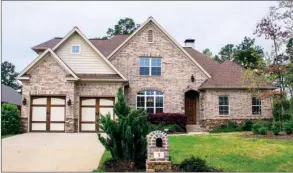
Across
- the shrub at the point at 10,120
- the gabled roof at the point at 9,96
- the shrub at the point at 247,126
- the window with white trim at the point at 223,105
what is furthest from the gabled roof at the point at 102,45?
the gabled roof at the point at 9,96

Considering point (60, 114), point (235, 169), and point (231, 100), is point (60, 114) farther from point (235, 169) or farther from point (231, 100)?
point (235, 169)

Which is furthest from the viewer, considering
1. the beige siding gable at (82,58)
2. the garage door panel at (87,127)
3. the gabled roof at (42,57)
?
the beige siding gable at (82,58)

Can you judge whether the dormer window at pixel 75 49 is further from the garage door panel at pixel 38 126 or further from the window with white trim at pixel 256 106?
the window with white trim at pixel 256 106

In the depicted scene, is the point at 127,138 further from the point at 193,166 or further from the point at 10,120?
the point at 10,120

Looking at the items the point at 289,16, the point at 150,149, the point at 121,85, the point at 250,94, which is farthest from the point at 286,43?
the point at 150,149

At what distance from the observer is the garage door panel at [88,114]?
23.1 meters

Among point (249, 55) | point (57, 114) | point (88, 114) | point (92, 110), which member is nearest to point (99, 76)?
point (92, 110)

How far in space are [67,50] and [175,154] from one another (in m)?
13.5

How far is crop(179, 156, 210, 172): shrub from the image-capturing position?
10.7 meters

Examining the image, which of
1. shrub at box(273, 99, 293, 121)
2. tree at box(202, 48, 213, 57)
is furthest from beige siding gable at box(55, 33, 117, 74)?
tree at box(202, 48, 213, 57)

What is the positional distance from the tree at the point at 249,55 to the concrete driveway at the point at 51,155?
36.8ft

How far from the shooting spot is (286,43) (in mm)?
21422

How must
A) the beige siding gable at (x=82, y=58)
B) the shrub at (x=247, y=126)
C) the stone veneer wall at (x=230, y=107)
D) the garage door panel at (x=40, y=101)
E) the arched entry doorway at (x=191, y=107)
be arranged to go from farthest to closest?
the arched entry doorway at (x=191, y=107) → the stone veneer wall at (x=230, y=107) → the shrub at (x=247, y=126) → the beige siding gable at (x=82, y=58) → the garage door panel at (x=40, y=101)

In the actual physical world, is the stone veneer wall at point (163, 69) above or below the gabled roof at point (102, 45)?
below
